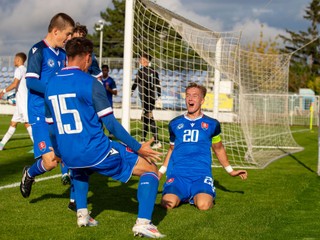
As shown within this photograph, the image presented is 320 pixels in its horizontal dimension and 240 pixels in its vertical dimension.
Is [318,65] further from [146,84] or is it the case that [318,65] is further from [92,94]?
[92,94]

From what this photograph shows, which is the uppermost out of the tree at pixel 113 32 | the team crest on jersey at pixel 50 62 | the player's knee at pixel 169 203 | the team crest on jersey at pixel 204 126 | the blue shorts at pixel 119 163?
the tree at pixel 113 32

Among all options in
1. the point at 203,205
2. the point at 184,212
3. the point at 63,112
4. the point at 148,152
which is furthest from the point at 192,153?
the point at 63,112

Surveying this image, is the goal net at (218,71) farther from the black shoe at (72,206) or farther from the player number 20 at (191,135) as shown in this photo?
the black shoe at (72,206)

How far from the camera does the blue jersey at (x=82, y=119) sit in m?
4.56

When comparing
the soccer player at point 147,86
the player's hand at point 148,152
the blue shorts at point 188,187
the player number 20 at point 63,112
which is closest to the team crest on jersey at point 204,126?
the blue shorts at point 188,187

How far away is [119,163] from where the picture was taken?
15.6 ft

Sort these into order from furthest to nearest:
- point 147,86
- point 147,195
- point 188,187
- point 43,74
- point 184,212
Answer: point 147,86
point 188,187
point 184,212
point 43,74
point 147,195

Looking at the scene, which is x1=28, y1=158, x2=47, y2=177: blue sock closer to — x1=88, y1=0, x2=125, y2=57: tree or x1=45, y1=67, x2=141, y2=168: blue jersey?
x1=45, y1=67, x2=141, y2=168: blue jersey

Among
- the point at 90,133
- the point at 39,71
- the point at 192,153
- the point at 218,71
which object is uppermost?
the point at 218,71

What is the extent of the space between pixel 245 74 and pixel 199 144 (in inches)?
285

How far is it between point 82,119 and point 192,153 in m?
2.31

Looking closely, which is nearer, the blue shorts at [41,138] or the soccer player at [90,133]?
the soccer player at [90,133]

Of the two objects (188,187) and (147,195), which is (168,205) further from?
(147,195)

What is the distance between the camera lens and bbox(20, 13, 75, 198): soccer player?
5.71m
